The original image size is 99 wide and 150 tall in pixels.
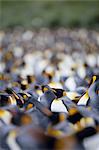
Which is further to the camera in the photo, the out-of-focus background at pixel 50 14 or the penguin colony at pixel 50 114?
the out-of-focus background at pixel 50 14

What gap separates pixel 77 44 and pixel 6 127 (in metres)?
1.82

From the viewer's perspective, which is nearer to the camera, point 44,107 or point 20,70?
point 44,107

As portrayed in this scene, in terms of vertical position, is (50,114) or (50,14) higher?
(50,14)

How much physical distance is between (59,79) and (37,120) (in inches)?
21.6

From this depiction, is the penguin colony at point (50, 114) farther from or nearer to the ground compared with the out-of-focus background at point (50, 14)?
nearer to the ground

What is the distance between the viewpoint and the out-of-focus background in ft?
12.2

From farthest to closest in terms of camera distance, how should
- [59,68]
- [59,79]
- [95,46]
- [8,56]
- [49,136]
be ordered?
[95,46] < [8,56] < [59,68] < [59,79] < [49,136]

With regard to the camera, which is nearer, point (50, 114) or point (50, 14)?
point (50, 114)

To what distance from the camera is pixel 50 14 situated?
3.71m

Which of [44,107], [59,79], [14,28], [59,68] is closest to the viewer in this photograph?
[44,107]

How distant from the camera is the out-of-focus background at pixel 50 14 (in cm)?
371

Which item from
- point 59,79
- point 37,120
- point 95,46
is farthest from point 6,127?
point 95,46

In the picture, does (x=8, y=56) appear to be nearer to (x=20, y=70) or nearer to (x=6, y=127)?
(x=20, y=70)

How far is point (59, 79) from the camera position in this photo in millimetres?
1374
